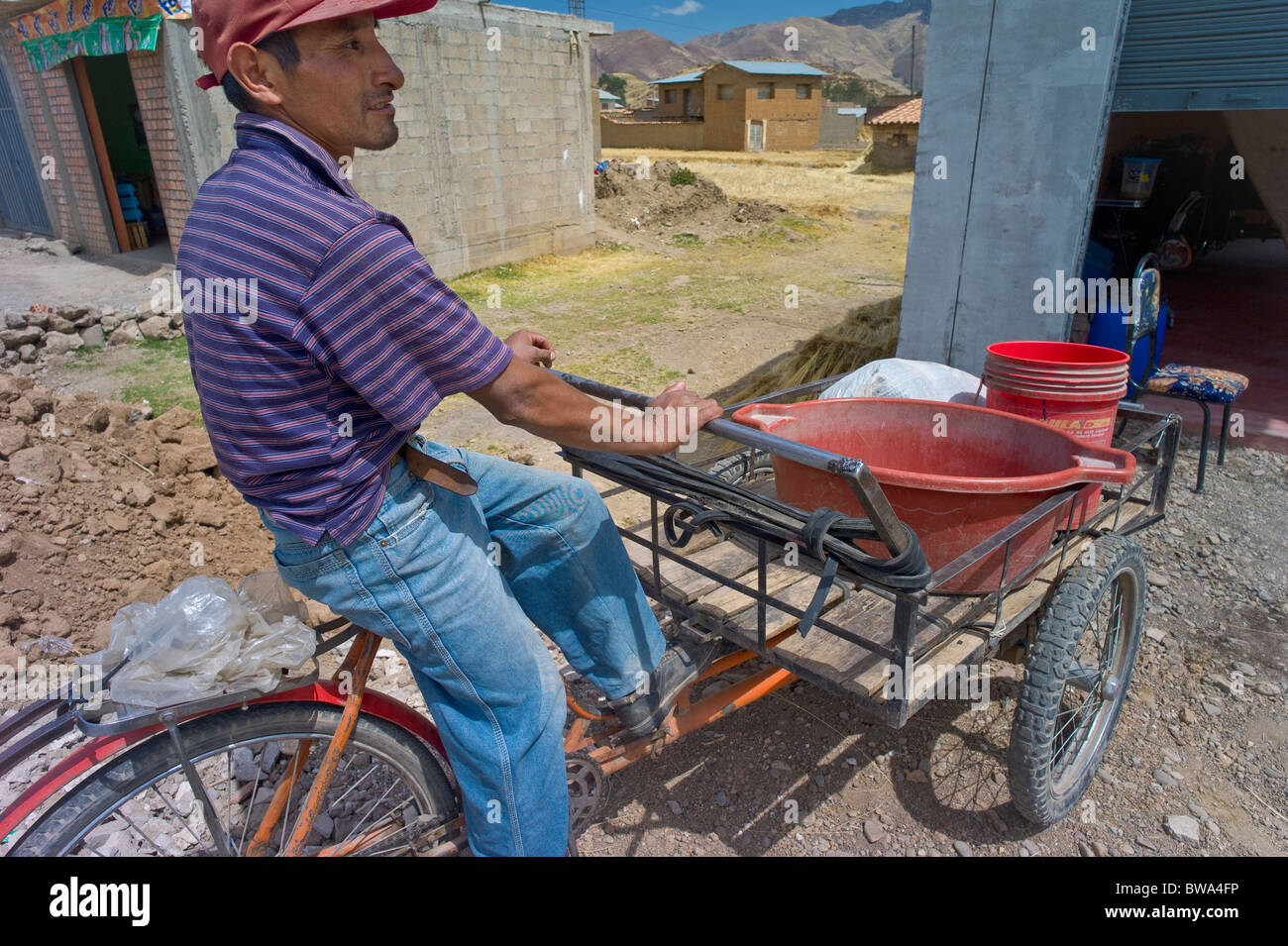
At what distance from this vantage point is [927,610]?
2.25 meters

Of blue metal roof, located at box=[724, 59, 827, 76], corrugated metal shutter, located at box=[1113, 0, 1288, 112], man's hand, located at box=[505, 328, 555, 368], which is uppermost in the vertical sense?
blue metal roof, located at box=[724, 59, 827, 76]

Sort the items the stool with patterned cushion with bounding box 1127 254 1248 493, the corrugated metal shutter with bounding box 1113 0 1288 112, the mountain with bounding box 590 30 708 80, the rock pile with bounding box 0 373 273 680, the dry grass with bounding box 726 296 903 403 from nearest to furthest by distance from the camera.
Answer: the rock pile with bounding box 0 373 273 680 < the corrugated metal shutter with bounding box 1113 0 1288 112 < the stool with patterned cushion with bounding box 1127 254 1248 493 < the dry grass with bounding box 726 296 903 403 < the mountain with bounding box 590 30 708 80

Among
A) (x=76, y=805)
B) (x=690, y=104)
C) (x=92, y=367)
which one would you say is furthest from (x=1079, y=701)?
(x=690, y=104)

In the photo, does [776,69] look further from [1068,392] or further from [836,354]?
[1068,392]

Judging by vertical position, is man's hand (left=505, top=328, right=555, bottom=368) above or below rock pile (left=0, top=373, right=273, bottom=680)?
above

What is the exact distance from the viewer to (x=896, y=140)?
2591cm

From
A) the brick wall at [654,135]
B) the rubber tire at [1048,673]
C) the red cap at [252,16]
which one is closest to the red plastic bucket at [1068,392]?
the rubber tire at [1048,673]

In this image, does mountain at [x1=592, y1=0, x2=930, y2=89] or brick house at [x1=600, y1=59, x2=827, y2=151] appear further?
mountain at [x1=592, y1=0, x2=930, y2=89]

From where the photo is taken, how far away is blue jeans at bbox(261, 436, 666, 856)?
1605 millimetres

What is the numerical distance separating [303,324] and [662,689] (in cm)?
138

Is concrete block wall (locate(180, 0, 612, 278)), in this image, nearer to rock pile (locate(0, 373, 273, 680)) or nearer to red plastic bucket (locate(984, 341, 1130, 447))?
rock pile (locate(0, 373, 273, 680))

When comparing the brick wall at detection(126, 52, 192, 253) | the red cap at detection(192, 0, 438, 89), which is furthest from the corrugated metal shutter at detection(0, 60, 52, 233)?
the red cap at detection(192, 0, 438, 89)

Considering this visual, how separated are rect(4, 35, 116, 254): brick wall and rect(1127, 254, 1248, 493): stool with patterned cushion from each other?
1267 centimetres

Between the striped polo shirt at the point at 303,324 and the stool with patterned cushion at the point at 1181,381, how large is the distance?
15.2ft
